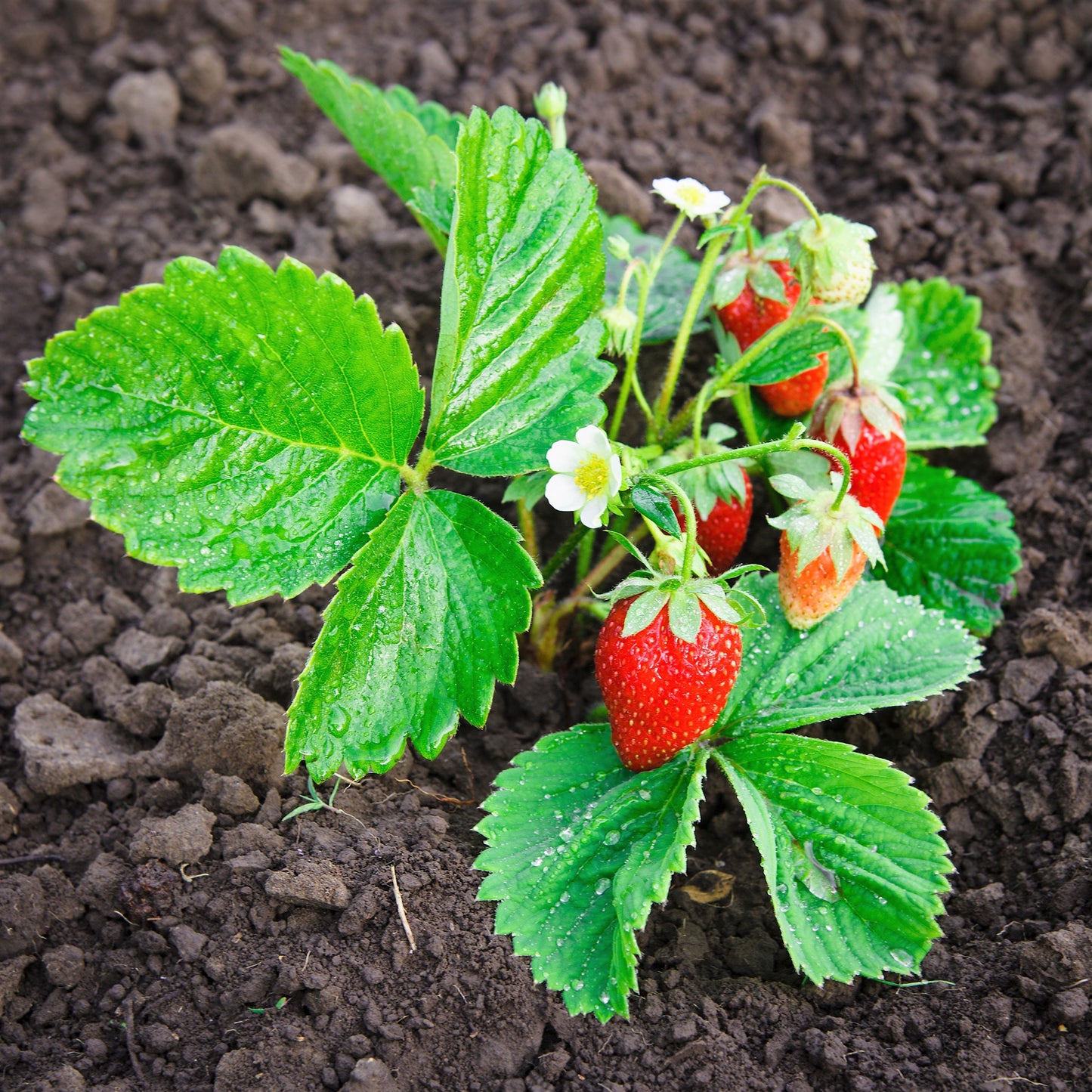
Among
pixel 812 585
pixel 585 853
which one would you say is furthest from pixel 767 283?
pixel 585 853

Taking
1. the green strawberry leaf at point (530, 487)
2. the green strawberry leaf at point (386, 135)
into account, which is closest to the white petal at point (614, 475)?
the green strawberry leaf at point (530, 487)

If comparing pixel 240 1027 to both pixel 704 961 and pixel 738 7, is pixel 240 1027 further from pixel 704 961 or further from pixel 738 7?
pixel 738 7

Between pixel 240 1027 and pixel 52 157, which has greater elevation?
pixel 52 157

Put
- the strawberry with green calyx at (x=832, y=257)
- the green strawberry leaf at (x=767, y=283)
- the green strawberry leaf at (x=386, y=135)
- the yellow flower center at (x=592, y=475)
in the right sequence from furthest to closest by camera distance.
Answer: the green strawberry leaf at (x=386, y=135) → the green strawberry leaf at (x=767, y=283) → the strawberry with green calyx at (x=832, y=257) → the yellow flower center at (x=592, y=475)

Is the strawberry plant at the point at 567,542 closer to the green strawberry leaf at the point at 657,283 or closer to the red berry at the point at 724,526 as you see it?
the red berry at the point at 724,526

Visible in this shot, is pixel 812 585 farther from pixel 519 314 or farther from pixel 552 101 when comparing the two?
pixel 552 101

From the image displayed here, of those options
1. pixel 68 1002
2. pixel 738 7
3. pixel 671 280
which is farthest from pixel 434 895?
pixel 738 7

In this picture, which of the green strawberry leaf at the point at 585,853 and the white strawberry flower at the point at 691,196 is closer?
the green strawberry leaf at the point at 585,853
